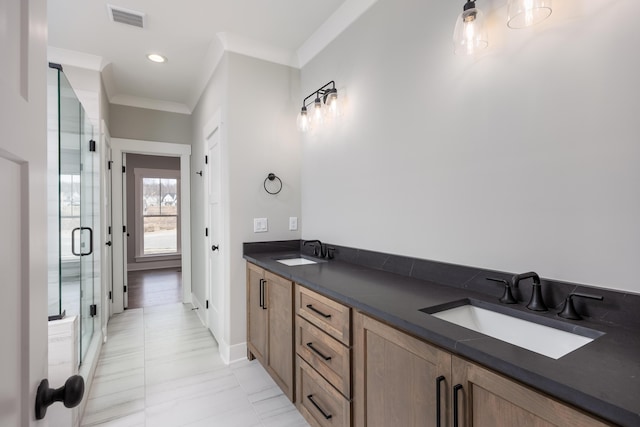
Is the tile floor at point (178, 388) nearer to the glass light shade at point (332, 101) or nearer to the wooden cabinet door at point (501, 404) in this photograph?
the wooden cabinet door at point (501, 404)

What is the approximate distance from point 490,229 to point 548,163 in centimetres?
35

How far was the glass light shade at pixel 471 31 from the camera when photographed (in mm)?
1308

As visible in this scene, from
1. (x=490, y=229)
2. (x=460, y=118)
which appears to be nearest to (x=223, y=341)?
(x=490, y=229)

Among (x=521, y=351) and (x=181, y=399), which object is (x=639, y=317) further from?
(x=181, y=399)

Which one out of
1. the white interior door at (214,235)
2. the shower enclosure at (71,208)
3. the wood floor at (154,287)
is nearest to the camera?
the shower enclosure at (71,208)

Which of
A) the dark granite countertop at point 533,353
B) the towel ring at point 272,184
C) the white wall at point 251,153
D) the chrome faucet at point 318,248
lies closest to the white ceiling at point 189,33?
the white wall at point 251,153

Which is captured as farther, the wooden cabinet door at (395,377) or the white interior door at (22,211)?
the wooden cabinet door at (395,377)

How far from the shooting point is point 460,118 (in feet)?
4.96

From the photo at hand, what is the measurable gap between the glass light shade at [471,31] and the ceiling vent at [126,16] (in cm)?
221

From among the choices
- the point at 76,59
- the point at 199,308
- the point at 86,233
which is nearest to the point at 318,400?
the point at 86,233

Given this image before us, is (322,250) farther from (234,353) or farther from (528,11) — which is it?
(528,11)

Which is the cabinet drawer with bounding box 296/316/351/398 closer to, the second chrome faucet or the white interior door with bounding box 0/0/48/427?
the second chrome faucet

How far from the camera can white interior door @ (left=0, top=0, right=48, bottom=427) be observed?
459mm

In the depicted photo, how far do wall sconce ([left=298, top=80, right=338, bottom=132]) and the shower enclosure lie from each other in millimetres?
1543
